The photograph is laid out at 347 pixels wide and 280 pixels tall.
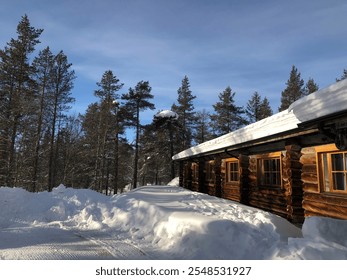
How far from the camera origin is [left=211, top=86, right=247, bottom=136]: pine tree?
36938mm

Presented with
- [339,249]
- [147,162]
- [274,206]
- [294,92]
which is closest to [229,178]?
[274,206]

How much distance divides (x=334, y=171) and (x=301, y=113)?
2.01 meters

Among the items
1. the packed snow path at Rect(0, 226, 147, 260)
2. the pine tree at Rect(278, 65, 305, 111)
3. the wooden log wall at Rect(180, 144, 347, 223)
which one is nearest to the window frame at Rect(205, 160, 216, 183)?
the wooden log wall at Rect(180, 144, 347, 223)

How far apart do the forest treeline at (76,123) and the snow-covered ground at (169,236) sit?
43.7 feet

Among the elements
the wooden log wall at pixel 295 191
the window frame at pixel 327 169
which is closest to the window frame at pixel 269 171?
the wooden log wall at pixel 295 191

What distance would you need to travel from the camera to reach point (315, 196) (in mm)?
6750

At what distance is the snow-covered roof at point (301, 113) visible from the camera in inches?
187

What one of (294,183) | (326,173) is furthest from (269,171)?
(326,173)

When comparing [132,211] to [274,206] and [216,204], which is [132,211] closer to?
[216,204]

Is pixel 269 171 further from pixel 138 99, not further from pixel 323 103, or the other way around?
pixel 138 99

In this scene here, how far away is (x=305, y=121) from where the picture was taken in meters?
5.48

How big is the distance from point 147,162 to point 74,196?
20.9m

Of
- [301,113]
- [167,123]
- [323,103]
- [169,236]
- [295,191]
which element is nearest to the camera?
[323,103]
